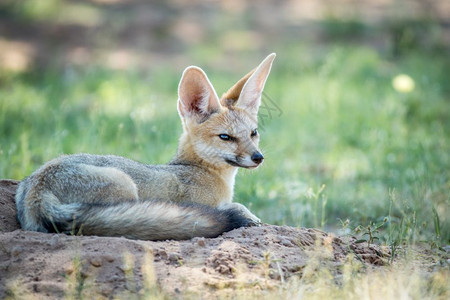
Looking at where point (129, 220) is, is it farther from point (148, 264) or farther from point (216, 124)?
point (216, 124)

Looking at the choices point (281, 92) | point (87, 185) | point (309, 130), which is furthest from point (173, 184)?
point (281, 92)

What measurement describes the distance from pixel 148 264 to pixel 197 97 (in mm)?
2217

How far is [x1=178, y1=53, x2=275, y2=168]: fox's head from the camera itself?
17.0ft

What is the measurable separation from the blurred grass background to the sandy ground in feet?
2.18

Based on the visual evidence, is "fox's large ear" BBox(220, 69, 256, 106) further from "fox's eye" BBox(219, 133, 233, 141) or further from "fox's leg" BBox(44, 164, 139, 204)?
"fox's leg" BBox(44, 164, 139, 204)

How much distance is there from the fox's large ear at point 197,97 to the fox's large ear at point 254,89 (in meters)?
0.36

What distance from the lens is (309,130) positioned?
9.58 metres

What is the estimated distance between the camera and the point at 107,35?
13977mm

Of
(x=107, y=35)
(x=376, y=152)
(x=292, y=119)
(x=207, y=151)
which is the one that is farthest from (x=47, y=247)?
(x=107, y=35)

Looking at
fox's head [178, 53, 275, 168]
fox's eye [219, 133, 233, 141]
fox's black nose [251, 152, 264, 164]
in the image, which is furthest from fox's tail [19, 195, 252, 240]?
fox's eye [219, 133, 233, 141]

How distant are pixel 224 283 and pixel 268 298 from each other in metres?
0.36

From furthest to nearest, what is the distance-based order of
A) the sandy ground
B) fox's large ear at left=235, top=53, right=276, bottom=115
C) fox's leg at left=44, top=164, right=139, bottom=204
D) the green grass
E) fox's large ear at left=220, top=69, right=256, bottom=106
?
the green grass < fox's large ear at left=220, top=69, right=256, bottom=106 < fox's large ear at left=235, top=53, right=276, bottom=115 < fox's leg at left=44, top=164, right=139, bottom=204 < the sandy ground

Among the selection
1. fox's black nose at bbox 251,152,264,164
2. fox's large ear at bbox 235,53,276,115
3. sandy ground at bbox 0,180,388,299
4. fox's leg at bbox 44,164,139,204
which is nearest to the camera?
sandy ground at bbox 0,180,388,299

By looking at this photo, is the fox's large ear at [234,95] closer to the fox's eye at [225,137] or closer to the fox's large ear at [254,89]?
the fox's large ear at [254,89]
